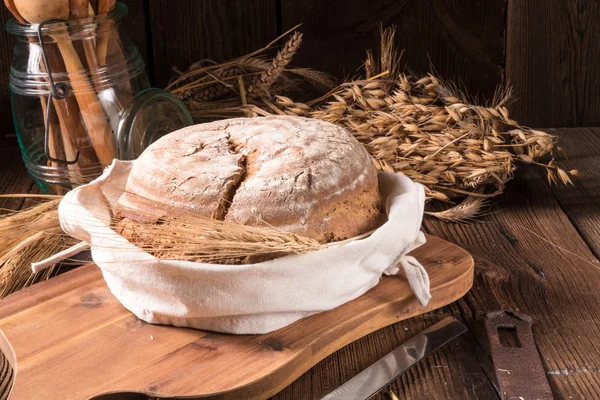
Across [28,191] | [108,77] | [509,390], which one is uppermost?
[108,77]

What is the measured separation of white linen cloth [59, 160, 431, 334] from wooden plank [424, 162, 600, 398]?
0.21m

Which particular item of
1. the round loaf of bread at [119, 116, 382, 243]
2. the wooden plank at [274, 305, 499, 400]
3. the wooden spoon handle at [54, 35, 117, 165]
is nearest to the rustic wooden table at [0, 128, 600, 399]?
the wooden plank at [274, 305, 499, 400]

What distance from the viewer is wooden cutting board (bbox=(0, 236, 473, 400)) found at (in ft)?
3.51

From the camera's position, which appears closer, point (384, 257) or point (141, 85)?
point (384, 257)

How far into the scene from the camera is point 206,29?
224 centimetres

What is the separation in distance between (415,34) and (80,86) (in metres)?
1.06

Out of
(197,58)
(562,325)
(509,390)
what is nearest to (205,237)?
(509,390)

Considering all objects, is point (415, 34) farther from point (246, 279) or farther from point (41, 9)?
point (246, 279)

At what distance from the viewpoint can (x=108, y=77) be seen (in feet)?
5.59

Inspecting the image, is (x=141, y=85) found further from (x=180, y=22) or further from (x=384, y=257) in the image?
(x=384, y=257)

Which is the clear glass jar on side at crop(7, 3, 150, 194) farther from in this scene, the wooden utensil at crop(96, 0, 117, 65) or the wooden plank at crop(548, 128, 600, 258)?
the wooden plank at crop(548, 128, 600, 258)

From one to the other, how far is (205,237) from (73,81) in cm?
72

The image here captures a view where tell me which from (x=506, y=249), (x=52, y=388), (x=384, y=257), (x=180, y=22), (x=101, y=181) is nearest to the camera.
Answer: (x=52, y=388)

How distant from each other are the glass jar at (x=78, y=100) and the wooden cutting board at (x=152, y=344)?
41cm
